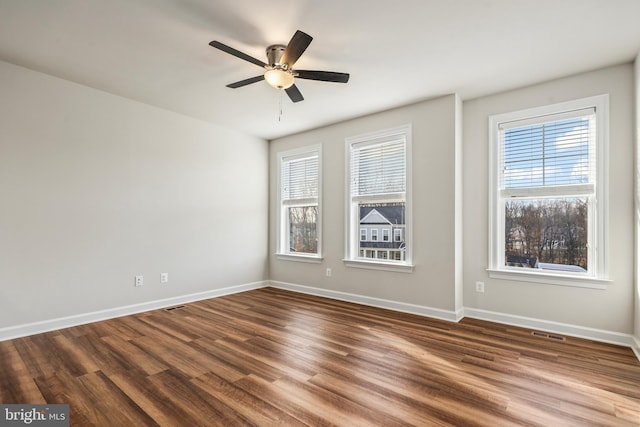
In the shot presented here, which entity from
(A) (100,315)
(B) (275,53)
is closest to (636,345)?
(B) (275,53)

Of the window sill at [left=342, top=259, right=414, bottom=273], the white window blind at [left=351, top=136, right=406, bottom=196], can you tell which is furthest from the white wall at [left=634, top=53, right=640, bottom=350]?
the white window blind at [left=351, top=136, right=406, bottom=196]

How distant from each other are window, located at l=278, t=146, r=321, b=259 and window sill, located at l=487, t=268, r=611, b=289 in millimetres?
2538

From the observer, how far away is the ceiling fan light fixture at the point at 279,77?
280cm

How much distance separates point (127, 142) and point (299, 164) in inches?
99.1

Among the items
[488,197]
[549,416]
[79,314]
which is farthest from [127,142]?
[549,416]

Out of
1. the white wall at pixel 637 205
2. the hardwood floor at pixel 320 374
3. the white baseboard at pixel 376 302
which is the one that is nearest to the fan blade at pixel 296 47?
the hardwood floor at pixel 320 374

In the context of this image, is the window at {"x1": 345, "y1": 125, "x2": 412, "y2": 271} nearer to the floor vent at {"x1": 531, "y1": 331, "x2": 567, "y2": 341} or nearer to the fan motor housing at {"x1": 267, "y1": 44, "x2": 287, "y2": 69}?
the floor vent at {"x1": 531, "y1": 331, "x2": 567, "y2": 341}

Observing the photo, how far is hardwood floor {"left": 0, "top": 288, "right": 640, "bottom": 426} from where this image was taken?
198cm

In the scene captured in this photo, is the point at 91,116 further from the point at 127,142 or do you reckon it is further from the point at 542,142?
the point at 542,142

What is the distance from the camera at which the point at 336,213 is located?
500 cm

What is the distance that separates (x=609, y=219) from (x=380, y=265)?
2.43 metres

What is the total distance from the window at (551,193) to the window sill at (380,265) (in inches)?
38.1

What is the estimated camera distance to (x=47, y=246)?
343 cm

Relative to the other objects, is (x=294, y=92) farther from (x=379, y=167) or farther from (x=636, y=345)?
(x=636, y=345)
